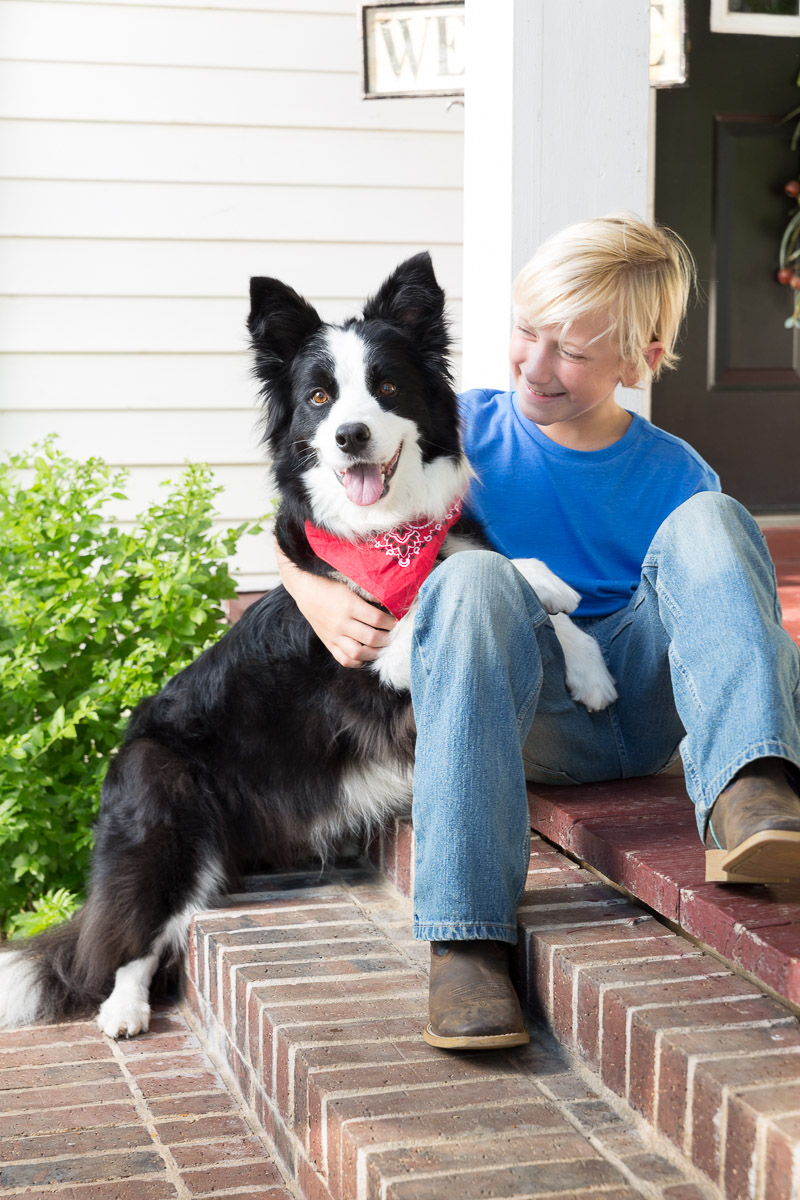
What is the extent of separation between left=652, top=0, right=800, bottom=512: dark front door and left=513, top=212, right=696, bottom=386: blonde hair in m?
2.35

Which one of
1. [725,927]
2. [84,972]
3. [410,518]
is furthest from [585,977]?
[84,972]

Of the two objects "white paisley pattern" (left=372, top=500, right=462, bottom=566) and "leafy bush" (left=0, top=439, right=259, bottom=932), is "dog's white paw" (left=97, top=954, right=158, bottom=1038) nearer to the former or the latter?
"leafy bush" (left=0, top=439, right=259, bottom=932)

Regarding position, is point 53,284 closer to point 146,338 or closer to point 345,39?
point 146,338

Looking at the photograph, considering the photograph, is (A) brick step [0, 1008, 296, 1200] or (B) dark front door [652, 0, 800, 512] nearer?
(A) brick step [0, 1008, 296, 1200]

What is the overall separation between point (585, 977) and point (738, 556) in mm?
642

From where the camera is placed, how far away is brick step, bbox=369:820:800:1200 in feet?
4.12

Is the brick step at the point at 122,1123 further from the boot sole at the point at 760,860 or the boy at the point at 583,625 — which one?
the boot sole at the point at 760,860

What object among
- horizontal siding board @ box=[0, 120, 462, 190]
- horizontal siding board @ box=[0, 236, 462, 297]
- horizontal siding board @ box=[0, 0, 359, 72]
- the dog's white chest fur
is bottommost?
the dog's white chest fur

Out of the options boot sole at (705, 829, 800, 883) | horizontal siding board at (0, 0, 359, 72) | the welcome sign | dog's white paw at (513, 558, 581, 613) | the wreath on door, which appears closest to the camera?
boot sole at (705, 829, 800, 883)

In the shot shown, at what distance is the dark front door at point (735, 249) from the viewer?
14.5ft

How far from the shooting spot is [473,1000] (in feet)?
5.22

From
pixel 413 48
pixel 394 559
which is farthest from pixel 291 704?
pixel 413 48

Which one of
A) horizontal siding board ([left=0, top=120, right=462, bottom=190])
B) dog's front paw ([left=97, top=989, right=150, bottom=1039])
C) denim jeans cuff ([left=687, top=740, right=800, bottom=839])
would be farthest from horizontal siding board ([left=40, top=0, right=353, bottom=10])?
denim jeans cuff ([left=687, top=740, right=800, bottom=839])

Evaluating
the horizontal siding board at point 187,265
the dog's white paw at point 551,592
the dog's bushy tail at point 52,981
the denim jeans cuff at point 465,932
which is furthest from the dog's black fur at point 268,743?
the horizontal siding board at point 187,265
